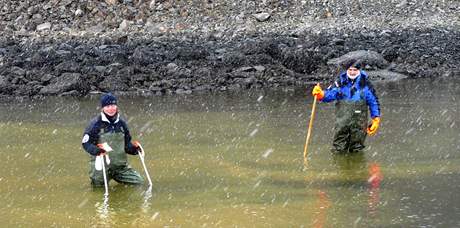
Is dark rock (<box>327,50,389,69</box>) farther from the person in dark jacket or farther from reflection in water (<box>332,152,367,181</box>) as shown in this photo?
the person in dark jacket

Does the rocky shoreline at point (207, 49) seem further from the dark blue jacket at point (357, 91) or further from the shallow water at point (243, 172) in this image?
the dark blue jacket at point (357, 91)

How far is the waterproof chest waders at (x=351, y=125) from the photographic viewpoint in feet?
43.4

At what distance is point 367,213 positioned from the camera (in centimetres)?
959

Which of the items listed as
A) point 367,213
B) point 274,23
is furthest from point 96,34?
point 367,213

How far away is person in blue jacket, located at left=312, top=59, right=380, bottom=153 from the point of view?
43.4 feet

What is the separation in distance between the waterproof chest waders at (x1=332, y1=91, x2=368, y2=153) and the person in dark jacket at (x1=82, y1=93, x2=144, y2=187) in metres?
3.52

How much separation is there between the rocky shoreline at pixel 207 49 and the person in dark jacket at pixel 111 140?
12.6 m

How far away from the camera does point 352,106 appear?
13.2 meters

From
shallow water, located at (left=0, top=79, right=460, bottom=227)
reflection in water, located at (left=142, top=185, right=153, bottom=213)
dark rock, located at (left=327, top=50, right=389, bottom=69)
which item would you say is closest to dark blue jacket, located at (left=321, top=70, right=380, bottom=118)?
shallow water, located at (left=0, top=79, right=460, bottom=227)

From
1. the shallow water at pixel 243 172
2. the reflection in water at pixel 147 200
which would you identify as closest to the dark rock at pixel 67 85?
the shallow water at pixel 243 172

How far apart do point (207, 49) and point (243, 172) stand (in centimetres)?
1682

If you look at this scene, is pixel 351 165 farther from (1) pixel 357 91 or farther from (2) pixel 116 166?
(2) pixel 116 166

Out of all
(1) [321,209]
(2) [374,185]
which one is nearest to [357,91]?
(2) [374,185]

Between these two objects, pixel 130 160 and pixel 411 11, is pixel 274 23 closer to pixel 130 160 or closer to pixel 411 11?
pixel 411 11
